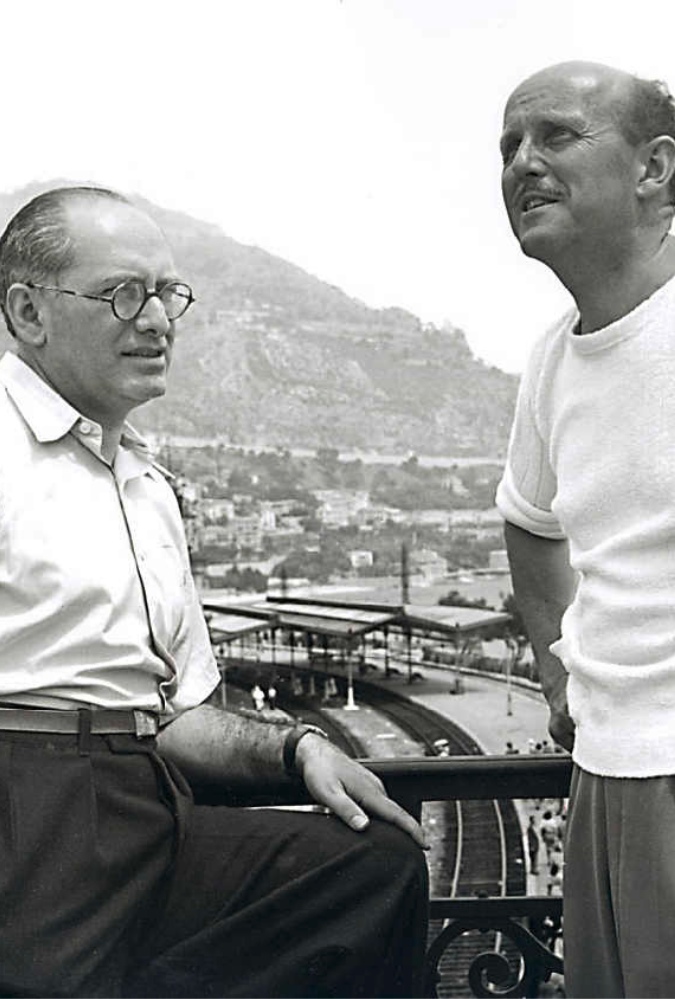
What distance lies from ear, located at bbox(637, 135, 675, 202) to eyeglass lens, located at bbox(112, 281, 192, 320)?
0.46m

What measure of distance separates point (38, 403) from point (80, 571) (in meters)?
0.18

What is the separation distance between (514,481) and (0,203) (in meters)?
8.62

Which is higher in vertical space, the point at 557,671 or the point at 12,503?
the point at 12,503

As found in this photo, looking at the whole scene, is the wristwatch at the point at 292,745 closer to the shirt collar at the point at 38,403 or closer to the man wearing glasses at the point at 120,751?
the man wearing glasses at the point at 120,751

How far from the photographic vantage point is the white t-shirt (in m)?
0.94

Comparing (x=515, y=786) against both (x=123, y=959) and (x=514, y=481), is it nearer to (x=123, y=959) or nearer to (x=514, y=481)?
(x=514, y=481)

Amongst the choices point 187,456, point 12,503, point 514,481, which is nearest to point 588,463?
point 514,481

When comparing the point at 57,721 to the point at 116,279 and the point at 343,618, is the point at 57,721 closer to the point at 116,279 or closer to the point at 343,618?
the point at 116,279

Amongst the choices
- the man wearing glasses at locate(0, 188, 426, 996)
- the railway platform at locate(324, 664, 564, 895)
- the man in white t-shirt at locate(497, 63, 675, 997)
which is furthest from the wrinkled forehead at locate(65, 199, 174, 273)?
the railway platform at locate(324, 664, 564, 895)

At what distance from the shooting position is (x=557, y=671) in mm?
1152

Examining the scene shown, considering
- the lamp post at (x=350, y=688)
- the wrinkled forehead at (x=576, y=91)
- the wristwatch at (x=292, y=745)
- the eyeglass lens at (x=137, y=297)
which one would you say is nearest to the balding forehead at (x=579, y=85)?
the wrinkled forehead at (x=576, y=91)

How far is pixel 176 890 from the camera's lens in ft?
3.59

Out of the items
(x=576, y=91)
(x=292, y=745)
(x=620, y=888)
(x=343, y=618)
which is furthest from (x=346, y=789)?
(x=343, y=618)

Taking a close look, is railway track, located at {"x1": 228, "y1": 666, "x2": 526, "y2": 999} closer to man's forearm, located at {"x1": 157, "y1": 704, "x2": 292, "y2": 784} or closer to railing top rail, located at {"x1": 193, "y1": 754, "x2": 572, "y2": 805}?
railing top rail, located at {"x1": 193, "y1": 754, "x2": 572, "y2": 805}
